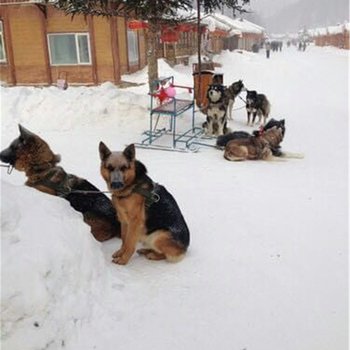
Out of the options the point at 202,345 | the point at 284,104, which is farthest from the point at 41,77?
the point at 202,345

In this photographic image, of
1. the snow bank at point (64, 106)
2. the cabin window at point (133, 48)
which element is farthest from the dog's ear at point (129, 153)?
the cabin window at point (133, 48)

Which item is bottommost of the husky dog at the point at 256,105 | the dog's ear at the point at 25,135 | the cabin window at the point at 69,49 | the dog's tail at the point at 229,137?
the dog's tail at the point at 229,137

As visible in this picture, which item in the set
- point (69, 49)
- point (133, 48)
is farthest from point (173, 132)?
point (133, 48)

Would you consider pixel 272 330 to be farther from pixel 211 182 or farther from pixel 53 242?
pixel 211 182

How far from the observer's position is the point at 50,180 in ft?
14.2

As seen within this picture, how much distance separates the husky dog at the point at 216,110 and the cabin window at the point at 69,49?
9.53 m

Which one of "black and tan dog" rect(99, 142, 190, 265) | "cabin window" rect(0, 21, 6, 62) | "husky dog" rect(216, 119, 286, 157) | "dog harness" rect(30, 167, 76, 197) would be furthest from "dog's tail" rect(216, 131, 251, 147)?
"cabin window" rect(0, 21, 6, 62)

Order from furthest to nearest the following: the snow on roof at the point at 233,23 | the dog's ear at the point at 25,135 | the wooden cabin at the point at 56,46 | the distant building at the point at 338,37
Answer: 1. the distant building at the point at 338,37
2. the snow on roof at the point at 233,23
3. the wooden cabin at the point at 56,46
4. the dog's ear at the point at 25,135

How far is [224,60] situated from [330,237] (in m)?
30.2

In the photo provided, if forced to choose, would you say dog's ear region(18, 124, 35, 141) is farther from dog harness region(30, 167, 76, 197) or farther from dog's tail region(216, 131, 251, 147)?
dog's tail region(216, 131, 251, 147)

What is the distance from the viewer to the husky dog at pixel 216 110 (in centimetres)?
941

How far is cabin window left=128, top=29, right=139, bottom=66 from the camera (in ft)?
62.3

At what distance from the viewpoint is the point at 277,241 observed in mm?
4723

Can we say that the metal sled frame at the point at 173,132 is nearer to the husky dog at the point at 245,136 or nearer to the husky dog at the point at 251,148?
the husky dog at the point at 245,136
